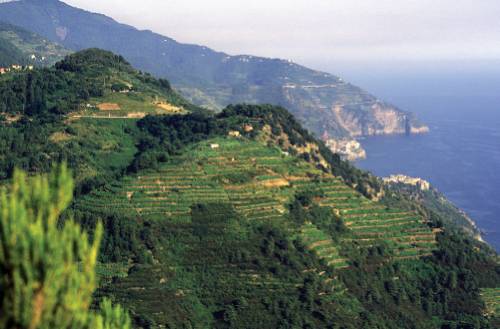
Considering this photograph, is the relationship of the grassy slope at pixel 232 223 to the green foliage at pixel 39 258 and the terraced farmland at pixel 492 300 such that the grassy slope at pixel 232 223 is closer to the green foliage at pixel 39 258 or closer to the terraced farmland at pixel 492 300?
the terraced farmland at pixel 492 300

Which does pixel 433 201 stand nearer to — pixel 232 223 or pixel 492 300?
pixel 492 300

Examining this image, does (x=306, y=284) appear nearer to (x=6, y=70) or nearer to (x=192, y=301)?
(x=192, y=301)

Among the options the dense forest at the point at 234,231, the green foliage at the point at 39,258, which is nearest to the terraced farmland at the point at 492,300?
the dense forest at the point at 234,231

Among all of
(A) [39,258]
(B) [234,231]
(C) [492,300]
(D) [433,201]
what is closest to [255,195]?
(B) [234,231]

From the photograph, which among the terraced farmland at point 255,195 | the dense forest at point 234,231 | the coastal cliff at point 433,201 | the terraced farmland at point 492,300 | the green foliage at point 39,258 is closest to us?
the green foliage at point 39,258

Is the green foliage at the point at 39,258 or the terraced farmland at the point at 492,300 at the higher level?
the green foliage at the point at 39,258

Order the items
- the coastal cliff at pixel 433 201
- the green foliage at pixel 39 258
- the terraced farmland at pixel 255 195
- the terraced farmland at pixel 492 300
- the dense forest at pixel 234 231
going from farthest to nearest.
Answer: the coastal cliff at pixel 433 201, the terraced farmland at pixel 492 300, the terraced farmland at pixel 255 195, the dense forest at pixel 234 231, the green foliage at pixel 39 258

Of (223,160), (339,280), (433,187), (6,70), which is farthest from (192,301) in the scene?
(433,187)
